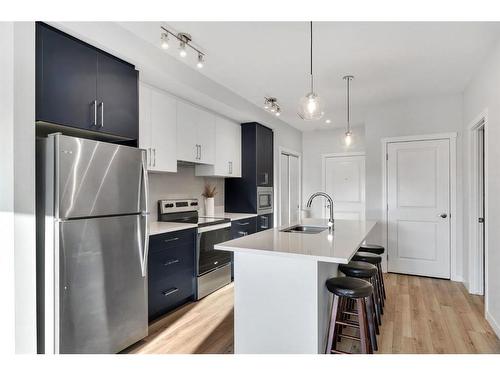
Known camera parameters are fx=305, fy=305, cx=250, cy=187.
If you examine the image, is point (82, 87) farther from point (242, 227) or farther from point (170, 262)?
point (242, 227)

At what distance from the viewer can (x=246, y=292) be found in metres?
2.11

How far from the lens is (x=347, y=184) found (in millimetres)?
6090

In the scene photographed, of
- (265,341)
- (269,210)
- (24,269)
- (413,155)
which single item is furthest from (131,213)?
(413,155)

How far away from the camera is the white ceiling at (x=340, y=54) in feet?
7.80

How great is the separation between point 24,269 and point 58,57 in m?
1.35

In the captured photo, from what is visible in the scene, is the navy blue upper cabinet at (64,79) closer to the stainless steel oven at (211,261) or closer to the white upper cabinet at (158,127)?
the white upper cabinet at (158,127)

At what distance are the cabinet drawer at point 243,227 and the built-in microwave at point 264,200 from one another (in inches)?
10.0

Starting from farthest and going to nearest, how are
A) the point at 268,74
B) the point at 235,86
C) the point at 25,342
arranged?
the point at 235,86 → the point at 268,74 → the point at 25,342

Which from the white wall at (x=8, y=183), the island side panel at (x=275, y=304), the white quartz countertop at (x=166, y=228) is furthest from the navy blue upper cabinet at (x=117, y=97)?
the island side panel at (x=275, y=304)

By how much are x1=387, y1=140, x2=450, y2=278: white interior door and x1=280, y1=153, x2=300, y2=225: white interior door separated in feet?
6.03

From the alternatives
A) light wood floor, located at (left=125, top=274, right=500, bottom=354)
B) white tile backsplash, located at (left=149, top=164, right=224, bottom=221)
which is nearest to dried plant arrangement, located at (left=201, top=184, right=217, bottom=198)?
white tile backsplash, located at (left=149, top=164, right=224, bottom=221)

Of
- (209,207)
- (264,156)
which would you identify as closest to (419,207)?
(264,156)

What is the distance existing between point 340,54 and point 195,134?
184 cm
